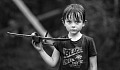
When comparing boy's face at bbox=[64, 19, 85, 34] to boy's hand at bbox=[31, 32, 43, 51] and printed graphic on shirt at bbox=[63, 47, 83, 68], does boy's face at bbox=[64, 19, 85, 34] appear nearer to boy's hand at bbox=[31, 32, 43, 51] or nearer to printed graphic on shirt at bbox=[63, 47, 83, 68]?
printed graphic on shirt at bbox=[63, 47, 83, 68]

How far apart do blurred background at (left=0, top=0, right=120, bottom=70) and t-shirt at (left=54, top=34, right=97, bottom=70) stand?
1319mm

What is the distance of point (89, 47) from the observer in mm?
2840

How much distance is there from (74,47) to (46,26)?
146 inches

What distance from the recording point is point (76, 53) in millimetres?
2771

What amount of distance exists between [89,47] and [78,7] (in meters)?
0.38

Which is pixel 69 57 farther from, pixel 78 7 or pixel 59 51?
pixel 78 7

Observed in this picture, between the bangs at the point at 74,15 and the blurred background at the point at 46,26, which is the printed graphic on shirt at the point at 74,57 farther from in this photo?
the blurred background at the point at 46,26

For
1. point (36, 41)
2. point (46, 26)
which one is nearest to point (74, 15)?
point (36, 41)

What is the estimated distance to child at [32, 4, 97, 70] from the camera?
108 inches

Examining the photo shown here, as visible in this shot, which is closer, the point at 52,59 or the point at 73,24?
the point at 73,24

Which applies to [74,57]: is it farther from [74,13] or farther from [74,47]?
[74,13]

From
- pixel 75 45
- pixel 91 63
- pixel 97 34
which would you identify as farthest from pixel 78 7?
pixel 97 34

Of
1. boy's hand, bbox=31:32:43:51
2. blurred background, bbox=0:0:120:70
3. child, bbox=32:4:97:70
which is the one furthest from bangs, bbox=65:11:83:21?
blurred background, bbox=0:0:120:70

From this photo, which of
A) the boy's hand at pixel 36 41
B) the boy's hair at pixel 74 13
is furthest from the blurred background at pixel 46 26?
the boy's hand at pixel 36 41
